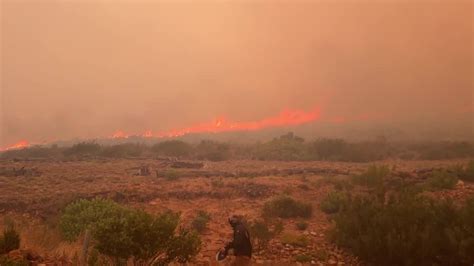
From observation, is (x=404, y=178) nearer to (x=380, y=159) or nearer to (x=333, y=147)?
(x=380, y=159)

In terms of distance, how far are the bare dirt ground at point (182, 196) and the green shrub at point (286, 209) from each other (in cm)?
44

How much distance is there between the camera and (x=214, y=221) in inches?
674

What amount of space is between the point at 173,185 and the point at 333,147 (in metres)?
25.8

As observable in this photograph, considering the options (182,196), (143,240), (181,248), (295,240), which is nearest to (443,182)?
(295,240)

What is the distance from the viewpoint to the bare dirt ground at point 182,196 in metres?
12.8

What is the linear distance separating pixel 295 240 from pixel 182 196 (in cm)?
930

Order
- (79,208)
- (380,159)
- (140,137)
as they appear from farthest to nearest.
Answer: (140,137), (380,159), (79,208)

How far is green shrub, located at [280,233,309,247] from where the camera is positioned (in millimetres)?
13642

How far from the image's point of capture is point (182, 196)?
2164 cm

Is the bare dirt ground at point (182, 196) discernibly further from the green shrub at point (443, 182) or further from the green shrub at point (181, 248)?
the green shrub at point (181, 248)

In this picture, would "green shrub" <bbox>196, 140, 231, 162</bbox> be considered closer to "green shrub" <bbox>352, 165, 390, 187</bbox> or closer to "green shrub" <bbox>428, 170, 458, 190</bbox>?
"green shrub" <bbox>352, 165, 390, 187</bbox>

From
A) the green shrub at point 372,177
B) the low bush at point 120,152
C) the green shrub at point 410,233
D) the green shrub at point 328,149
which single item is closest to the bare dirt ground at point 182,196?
the green shrub at point 410,233

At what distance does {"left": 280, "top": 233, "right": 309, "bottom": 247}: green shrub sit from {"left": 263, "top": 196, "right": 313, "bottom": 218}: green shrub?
332 cm

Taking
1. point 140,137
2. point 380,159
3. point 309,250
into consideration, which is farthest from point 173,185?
point 140,137
